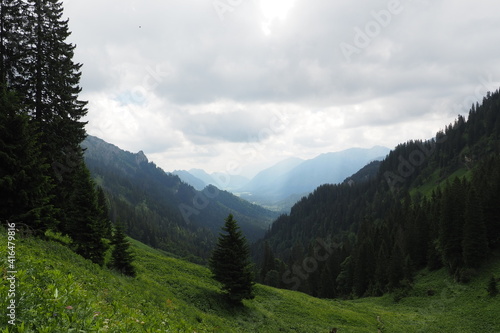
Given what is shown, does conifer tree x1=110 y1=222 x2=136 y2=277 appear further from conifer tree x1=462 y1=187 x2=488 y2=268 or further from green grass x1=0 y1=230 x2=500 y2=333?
conifer tree x1=462 y1=187 x2=488 y2=268

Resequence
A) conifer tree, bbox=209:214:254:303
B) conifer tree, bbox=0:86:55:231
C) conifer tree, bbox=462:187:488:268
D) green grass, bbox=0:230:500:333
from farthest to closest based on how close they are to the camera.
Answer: conifer tree, bbox=462:187:488:268
conifer tree, bbox=209:214:254:303
conifer tree, bbox=0:86:55:231
green grass, bbox=0:230:500:333

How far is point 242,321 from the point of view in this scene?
28.2 meters

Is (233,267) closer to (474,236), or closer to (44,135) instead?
(44,135)

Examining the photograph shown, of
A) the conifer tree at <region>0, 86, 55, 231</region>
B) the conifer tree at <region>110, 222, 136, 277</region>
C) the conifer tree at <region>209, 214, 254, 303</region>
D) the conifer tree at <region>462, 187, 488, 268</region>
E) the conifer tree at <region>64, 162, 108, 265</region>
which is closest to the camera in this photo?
the conifer tree at <region>0, 86, 55, 231</region>

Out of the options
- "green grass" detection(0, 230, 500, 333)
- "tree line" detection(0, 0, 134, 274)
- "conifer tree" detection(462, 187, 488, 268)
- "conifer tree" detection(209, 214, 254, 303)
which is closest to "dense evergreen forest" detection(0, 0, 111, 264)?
"tree line" detection(0, 0, 134, 274)

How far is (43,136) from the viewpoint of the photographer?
1062 inches

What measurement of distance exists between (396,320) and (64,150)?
4588cm

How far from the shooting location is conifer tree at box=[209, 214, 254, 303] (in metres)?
30.9

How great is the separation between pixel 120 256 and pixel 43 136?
1366 cm

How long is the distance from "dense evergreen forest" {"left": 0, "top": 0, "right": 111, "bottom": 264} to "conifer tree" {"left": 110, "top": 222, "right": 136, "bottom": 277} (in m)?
1.25

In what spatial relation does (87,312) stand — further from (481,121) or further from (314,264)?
(481,121)

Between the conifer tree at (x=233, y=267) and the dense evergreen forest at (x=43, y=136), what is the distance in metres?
11.7

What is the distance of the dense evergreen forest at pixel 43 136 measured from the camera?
19.5m

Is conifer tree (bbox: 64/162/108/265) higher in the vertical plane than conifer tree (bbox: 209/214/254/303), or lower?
higher
